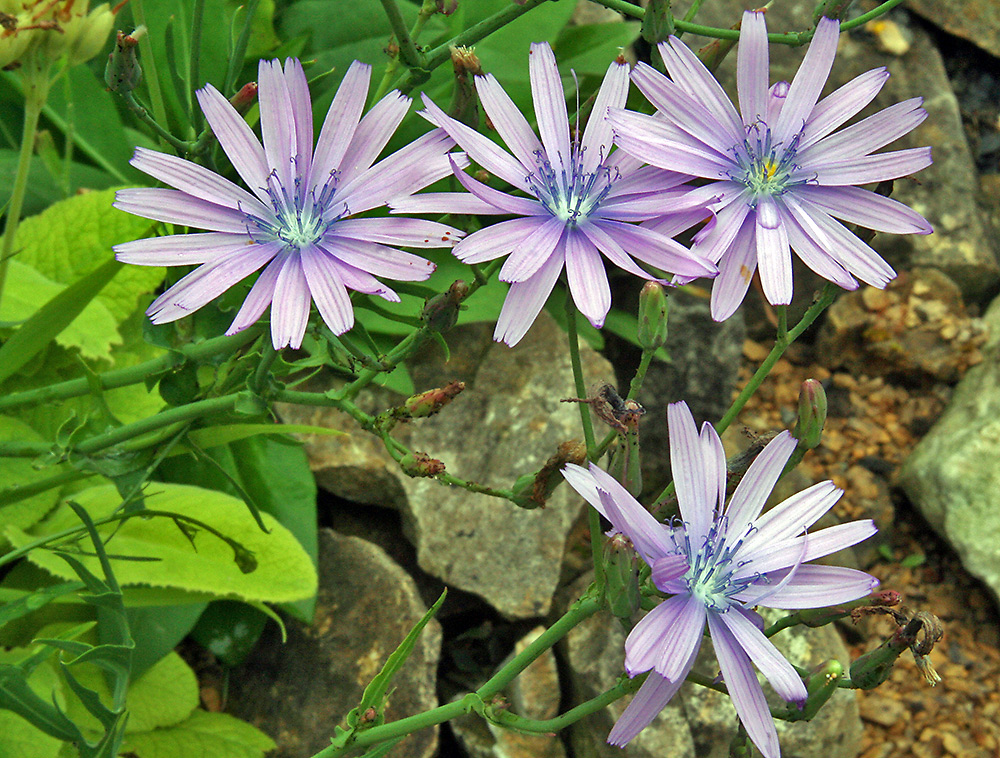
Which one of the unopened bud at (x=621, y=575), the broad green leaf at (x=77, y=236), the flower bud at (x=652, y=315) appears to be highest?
the broad green leaf at (x=77, y=236)

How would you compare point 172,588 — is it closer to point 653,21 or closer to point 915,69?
point 653,21

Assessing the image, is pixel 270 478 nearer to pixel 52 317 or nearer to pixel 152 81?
pixel 52 317

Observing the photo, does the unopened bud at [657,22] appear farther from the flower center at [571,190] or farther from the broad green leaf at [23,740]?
the broad green leaf at [23,740]

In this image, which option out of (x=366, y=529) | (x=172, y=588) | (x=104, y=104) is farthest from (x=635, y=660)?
(x=104, y=104)

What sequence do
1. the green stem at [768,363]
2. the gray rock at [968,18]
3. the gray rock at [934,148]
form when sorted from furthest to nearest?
the gray rock at [968,18] < the gray rock at [934,148] < the green stem at [768,363]

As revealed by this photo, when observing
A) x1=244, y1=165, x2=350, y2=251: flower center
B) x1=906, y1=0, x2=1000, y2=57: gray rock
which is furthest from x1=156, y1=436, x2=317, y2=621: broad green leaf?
x1=906, y1=0, x2=1000, y2=57: gray rock

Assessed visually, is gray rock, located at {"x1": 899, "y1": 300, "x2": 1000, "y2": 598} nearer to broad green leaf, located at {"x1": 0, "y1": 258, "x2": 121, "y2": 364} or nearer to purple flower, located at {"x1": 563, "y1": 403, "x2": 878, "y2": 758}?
purple flower, located at {"x1": 563, "y1": 403, "x2": 878, "y2": 758}

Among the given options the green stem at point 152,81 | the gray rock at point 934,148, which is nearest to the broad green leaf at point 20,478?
the green stem at point 152,81
